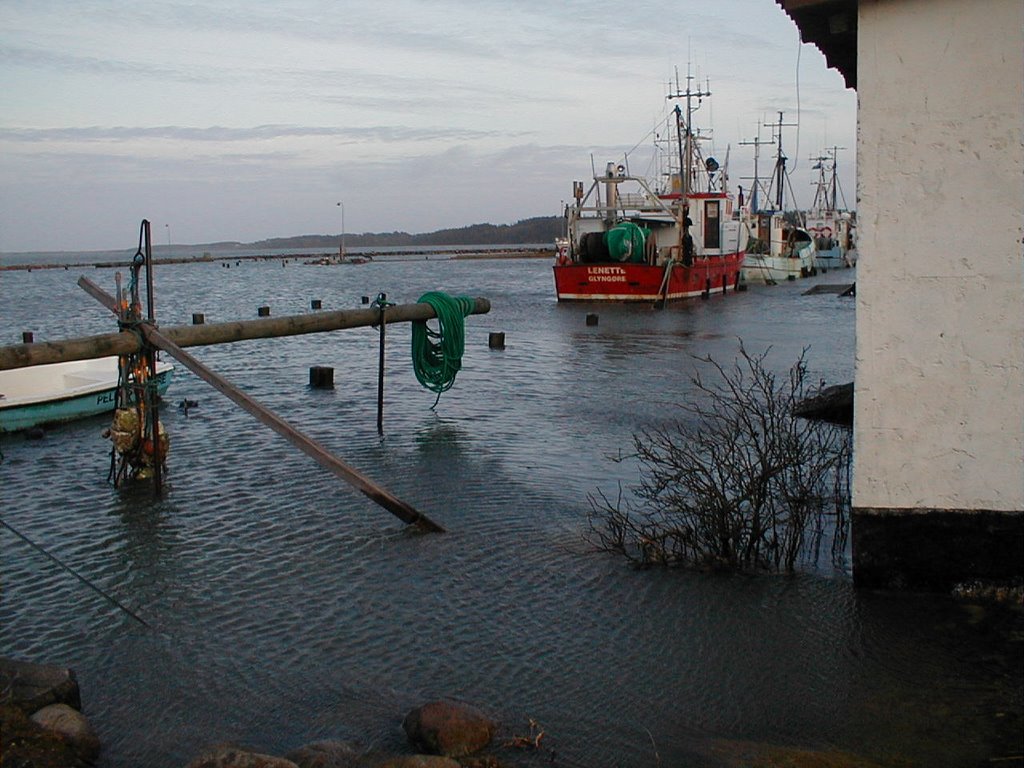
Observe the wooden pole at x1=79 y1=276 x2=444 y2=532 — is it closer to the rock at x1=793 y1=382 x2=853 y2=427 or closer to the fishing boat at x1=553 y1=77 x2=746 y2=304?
the rock at x1=793 y1=382 x2=853 y2=427

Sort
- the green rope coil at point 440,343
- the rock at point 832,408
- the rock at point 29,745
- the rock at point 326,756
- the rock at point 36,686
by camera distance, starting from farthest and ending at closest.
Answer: the green rope coil at point 440,343 < the rock at point 832,408 < the rock at point 36,686 < the rock at point 326,756 < the rock at point 29,745

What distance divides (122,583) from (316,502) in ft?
7.34

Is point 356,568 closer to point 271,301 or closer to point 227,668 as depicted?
point 227,668

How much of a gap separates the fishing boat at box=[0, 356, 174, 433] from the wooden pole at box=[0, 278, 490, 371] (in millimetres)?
2496

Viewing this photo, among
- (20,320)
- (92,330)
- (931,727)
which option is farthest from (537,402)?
(20,320)

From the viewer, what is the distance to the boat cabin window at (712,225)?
130 feet

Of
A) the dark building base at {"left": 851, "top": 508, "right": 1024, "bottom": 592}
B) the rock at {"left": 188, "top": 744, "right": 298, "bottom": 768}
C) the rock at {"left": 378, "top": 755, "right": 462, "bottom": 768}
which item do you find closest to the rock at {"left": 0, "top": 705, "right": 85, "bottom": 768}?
the rock at {"left": 188, "top": 744, "right": 298, "bottom": 768}

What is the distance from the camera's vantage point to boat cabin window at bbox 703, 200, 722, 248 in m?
39.8

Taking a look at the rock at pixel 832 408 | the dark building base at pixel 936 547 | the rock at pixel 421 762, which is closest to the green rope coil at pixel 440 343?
the rock at pixel 832 408

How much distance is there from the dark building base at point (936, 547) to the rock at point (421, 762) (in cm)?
301

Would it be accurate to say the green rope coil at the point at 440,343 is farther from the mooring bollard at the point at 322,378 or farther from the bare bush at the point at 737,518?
the bare bush at the point at 737,518

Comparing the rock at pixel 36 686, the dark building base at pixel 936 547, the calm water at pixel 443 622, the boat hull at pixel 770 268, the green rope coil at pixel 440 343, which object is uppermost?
the boat hull at pixel 770 268

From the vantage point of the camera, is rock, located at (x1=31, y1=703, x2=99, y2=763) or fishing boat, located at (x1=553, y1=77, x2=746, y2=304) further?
fishing boat, located at (x1=553, y1=77, x2=746, y2=304)

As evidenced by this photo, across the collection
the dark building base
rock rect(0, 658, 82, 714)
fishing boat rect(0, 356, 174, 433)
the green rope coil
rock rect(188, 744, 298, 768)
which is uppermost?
the green rope coil
